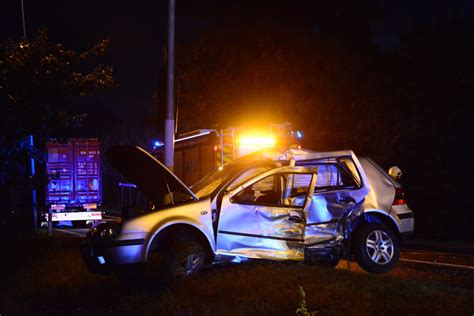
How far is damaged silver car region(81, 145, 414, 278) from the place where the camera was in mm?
7750

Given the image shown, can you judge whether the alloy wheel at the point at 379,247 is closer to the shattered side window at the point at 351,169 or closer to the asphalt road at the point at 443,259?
the shattered side window at the point at 351,169

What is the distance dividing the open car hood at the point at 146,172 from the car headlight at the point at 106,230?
3.02ft

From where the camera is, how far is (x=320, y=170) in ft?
29.1

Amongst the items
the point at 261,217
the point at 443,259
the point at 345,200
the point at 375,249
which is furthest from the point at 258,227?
the point at 443,259

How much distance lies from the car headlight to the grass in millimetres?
797

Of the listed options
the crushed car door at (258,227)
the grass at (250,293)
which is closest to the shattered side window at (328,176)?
the crushed car door at (258,227)

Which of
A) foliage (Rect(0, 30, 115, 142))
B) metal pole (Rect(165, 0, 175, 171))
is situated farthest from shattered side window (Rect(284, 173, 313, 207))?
foliage (Rect(0, 30, 115, 142))

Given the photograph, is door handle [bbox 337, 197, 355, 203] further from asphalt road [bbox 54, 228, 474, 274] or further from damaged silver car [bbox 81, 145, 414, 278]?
asphalt road [bbox 54, 228, 474, 274]

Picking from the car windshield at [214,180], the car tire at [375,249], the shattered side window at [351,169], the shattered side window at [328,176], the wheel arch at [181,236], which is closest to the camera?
the wheel arch at [181,236]

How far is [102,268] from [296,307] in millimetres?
3108

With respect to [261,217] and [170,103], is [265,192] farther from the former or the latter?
[170,103]

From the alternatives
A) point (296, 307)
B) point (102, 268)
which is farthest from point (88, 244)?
point (296, 307)

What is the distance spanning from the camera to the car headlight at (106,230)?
7.71m

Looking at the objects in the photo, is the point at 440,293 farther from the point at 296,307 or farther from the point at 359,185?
the point at 359,185
